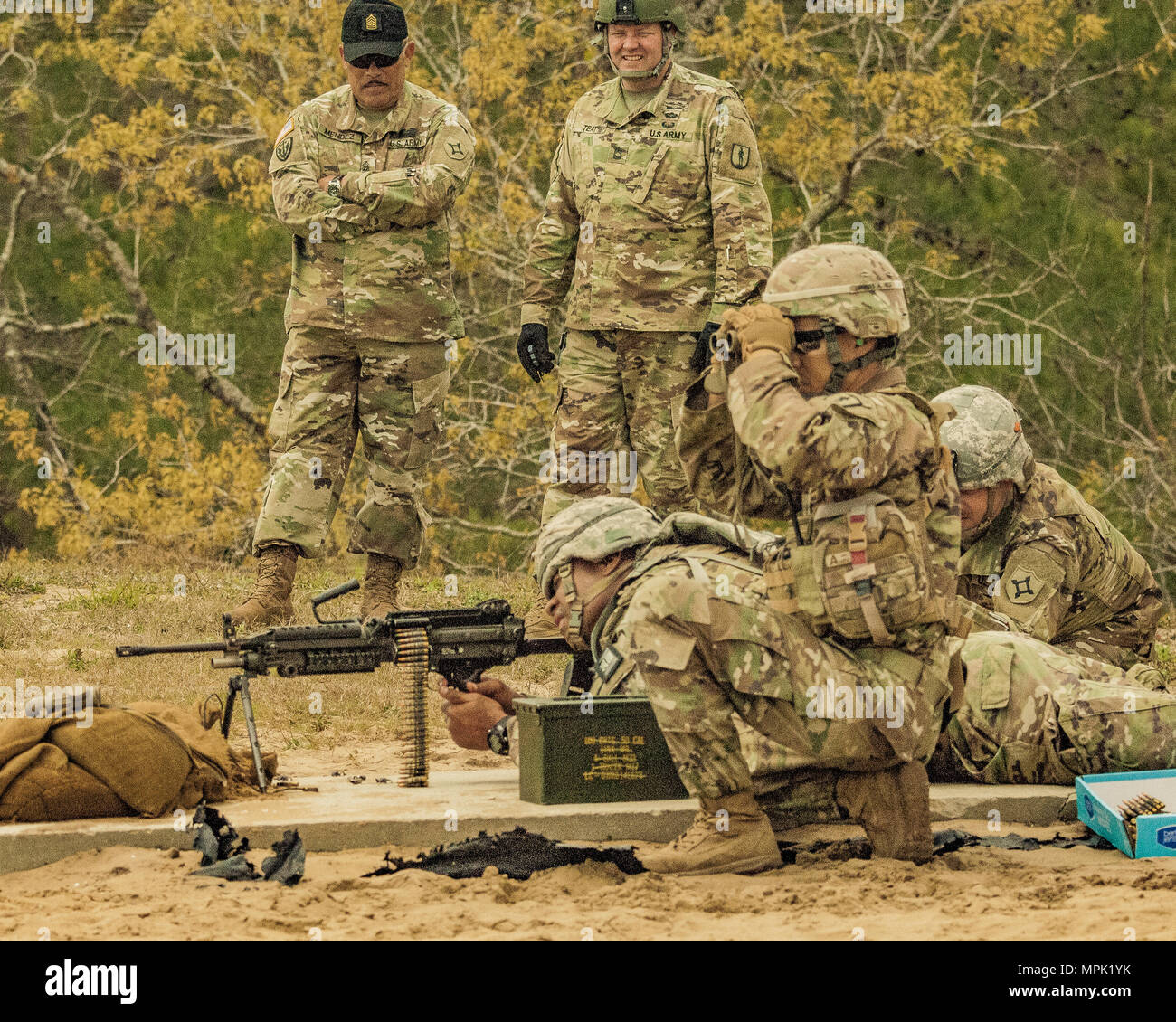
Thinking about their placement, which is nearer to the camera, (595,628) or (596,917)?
(596,917)

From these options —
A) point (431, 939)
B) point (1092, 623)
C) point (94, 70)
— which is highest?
point (94, 70)

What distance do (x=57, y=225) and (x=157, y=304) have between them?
1.32 m

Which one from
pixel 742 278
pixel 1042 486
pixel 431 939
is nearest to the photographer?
pixel 431 939

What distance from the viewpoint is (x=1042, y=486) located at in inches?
242

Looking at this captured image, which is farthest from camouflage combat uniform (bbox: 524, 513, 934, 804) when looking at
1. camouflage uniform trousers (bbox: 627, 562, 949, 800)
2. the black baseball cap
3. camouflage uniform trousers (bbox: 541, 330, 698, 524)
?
the black baseball cap

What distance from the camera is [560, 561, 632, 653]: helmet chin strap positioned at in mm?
5055

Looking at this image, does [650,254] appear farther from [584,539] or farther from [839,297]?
[839,297]

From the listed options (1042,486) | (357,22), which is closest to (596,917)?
(1042,486)

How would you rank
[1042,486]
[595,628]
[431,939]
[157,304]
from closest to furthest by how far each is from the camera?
[431,939]
[595,628]
[1042,486]
[157,304]

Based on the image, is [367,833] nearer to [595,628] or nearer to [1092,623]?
[595,628]

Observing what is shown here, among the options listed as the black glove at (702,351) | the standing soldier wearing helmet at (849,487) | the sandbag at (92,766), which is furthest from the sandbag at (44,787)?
the black glove at (702,351)

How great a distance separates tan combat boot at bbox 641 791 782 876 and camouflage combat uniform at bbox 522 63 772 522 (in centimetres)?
272

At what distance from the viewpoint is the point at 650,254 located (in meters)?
7.45

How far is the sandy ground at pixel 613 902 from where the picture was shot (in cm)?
411
